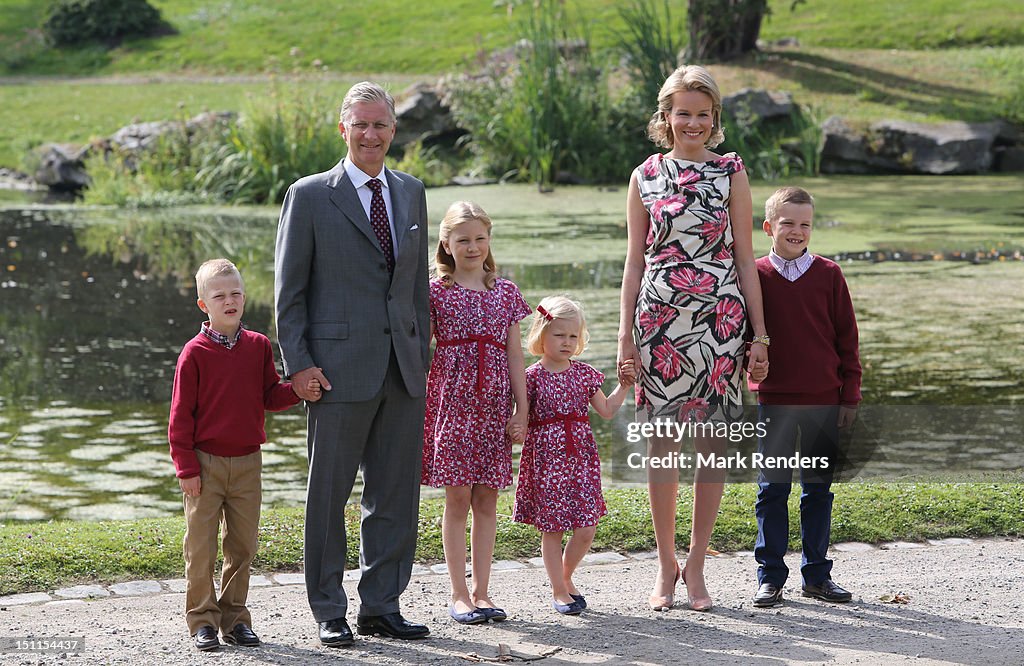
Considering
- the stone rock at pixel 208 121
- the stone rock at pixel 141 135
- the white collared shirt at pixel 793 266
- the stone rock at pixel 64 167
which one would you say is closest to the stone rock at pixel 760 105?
the stone rock at pixel 208 121

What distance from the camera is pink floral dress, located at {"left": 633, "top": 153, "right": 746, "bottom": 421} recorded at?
423cm

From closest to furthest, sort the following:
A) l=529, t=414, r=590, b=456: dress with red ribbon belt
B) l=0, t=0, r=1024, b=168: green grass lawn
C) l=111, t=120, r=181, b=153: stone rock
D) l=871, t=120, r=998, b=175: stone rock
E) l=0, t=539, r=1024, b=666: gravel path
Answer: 1. l=0, t=539, r=1024, b=666: gravel path
2. l=529, t=414, r=590, b=456: dress with red ribbon belt
3. l=871, t=120, r=998, b=175: stone rock
4. l=111, t=120, r=181, b=153: stone rock
5. l=0, t=0, r=1024, b=168: green grass lawn

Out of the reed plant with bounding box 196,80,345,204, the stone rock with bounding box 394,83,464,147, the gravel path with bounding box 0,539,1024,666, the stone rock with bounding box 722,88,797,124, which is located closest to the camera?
the gravel path with bounding box 0,539,1024,666

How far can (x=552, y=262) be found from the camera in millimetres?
12055

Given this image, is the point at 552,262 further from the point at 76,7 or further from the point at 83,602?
the point at 76,7

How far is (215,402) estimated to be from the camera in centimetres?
387

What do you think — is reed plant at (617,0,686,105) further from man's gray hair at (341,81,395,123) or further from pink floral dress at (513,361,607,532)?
man's gray hair at (341,81,395,123)

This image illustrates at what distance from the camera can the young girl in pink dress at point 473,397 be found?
4.17 meters

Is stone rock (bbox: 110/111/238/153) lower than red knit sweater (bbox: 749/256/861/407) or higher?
higher

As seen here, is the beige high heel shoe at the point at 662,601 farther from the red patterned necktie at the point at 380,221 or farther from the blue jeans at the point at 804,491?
the red patterned necktie at the point at 380,221

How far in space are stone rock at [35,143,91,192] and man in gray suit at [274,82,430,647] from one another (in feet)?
59.6

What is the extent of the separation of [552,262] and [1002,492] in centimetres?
686

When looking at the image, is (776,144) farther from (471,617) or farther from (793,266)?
(471,617)

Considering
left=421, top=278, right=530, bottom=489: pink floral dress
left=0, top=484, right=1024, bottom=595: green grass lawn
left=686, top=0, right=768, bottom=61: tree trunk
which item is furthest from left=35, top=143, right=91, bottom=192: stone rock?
left=421, top=278, right=530, bottom=489: pink floral dress
